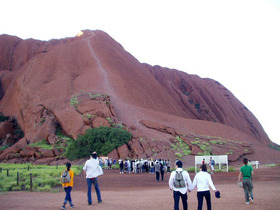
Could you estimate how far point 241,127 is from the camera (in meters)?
76.4

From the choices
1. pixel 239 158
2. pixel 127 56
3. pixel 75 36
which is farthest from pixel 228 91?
pixel 239 158

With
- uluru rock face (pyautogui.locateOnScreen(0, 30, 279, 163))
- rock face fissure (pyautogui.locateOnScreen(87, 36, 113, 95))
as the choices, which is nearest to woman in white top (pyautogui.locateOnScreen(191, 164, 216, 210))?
uluru rock face (pyautogui.locateOnScreen(0, 30, 279, 163))

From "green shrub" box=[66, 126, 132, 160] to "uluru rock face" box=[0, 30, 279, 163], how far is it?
35.0 inches

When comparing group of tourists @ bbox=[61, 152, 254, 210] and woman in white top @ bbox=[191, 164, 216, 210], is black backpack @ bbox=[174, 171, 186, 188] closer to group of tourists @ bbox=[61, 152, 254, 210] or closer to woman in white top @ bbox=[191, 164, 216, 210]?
group of tourists @ bbox=[61, 152, 254, 210]

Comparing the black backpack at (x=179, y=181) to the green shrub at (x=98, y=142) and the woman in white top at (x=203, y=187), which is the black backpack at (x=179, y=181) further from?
the green shrub at (x=98, y=142)

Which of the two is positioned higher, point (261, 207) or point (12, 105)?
point (12, 105)

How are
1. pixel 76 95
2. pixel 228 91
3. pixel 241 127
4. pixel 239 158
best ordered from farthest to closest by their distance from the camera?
pixel 228 91, pixel 241 127, pixel 76 95, pixel 239 158

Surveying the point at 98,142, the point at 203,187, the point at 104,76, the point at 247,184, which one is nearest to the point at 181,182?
the point at 203,187

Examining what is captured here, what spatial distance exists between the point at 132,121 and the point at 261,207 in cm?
3293

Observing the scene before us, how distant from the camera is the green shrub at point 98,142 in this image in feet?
116

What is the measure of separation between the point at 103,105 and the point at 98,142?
768 cm

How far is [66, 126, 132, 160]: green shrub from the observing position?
35.5 meters

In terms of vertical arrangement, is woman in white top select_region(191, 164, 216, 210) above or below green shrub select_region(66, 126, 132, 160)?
below

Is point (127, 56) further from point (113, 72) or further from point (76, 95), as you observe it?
point (76, 95)
